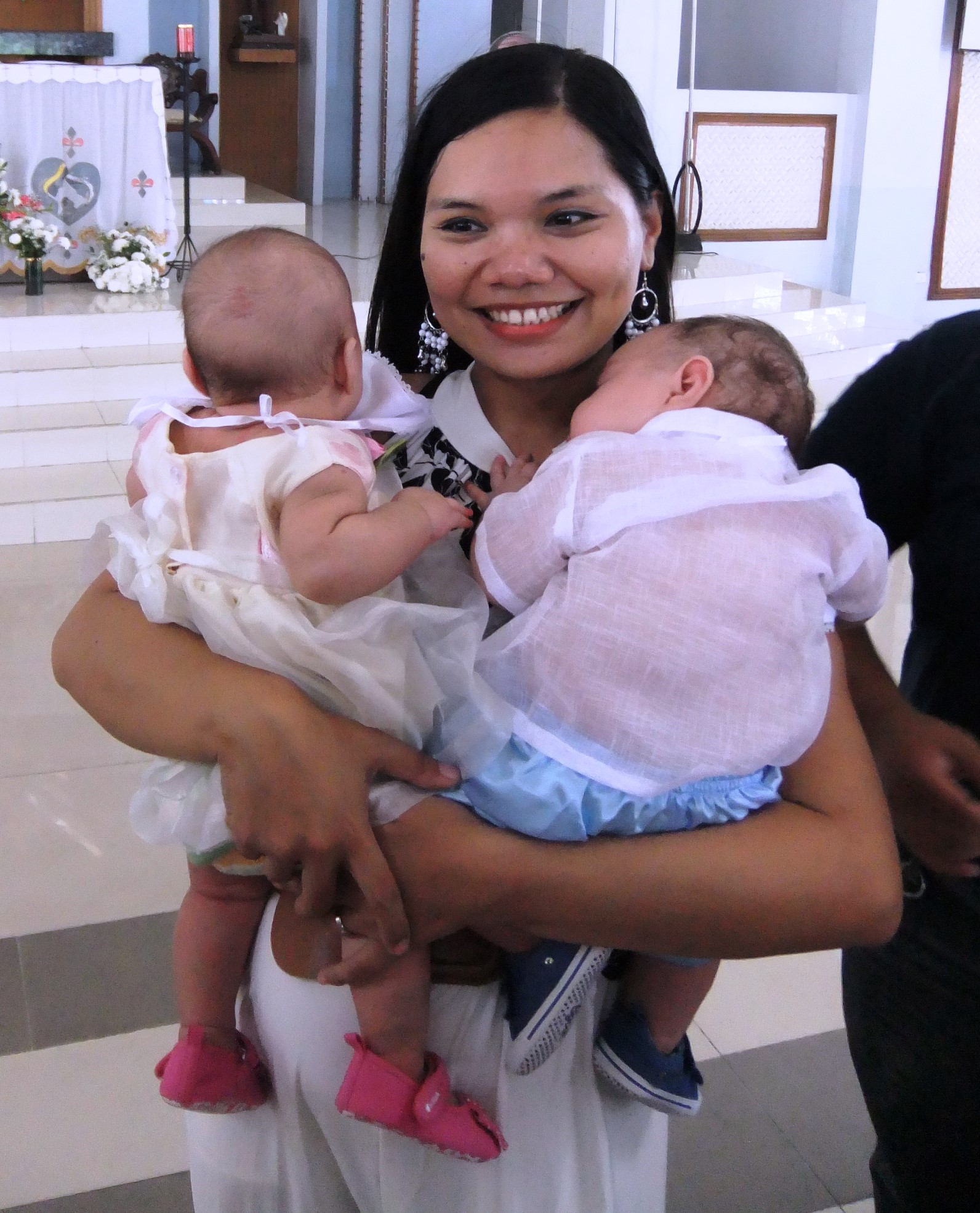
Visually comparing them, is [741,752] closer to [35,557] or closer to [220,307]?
[220,307]

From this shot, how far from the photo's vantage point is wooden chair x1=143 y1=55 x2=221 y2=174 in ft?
28.8

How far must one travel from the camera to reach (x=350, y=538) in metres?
1.02

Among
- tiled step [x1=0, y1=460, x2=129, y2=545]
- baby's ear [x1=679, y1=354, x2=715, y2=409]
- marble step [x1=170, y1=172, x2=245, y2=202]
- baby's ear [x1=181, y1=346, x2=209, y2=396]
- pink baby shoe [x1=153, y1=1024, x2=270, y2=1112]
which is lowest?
tiled step [x1=0, y1=460, x2=129, y2=545]

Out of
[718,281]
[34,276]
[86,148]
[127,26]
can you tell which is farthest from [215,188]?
[718,281]

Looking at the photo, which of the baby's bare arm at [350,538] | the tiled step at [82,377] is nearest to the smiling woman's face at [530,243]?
the baby's bare arm at [350,538]

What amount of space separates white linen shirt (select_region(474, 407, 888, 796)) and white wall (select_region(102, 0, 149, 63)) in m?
8.58

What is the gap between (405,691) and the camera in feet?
3.33

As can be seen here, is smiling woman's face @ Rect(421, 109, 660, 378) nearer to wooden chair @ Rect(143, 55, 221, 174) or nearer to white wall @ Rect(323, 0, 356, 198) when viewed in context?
wooden chair @ Rect(143, 55, 221, 174)

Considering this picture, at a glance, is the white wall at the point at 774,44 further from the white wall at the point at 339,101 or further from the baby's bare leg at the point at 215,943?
the baby's bare leg at the point at 215,943

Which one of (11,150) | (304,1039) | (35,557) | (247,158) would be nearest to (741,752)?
(304,1039)

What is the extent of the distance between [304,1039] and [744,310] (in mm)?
7185

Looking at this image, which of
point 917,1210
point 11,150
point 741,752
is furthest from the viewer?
point 11,150

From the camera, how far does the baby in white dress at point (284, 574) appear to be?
1020 millimetres

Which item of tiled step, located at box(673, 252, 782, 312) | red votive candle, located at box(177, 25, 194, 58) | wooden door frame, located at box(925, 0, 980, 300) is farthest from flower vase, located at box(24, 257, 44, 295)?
wooden door frame, located at box(925, 0, 980, 300)
